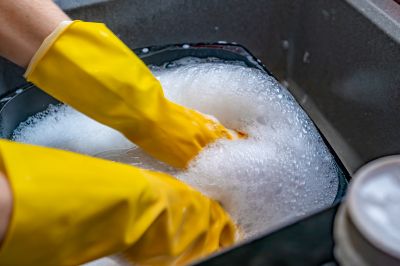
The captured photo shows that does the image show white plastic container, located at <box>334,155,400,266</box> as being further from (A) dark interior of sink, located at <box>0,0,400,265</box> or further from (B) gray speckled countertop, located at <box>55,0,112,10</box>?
(B) gray speckled countertop, located at <box>55,0,112,10</box>

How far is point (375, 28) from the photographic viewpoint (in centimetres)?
71

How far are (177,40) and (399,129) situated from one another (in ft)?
1.49

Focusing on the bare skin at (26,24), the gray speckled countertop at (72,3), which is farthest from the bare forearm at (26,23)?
the gray speckled countertop at (72,3)

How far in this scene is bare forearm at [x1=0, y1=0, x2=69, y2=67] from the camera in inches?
24.8

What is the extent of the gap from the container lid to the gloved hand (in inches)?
14.1

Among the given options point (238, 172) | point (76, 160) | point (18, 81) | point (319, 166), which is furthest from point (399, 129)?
point (18, 81)

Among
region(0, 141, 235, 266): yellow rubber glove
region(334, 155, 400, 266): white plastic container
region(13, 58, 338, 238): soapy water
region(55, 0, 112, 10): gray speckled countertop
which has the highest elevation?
region(334, 155, 400, 266): white plastic container

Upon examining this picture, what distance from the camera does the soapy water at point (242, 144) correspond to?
0.66 meters

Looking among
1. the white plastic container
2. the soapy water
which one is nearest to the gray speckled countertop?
the soapy water

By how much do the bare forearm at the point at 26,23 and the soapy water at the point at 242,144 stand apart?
22 cm

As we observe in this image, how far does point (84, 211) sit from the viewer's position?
416 millimetres

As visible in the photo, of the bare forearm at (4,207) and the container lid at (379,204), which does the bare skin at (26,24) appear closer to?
the bare forearm at (4,207)

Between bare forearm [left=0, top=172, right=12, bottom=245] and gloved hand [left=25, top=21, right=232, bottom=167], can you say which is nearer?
bare forearm [left=0, top=172, right=12, bottom=245]

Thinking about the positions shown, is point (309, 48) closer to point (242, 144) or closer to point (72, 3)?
point (242, 144)
